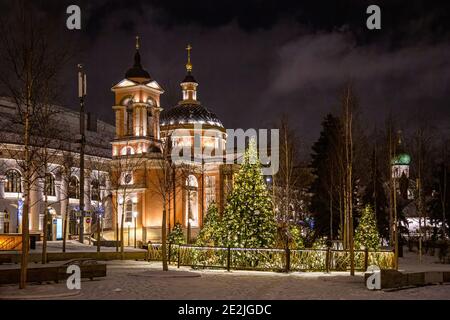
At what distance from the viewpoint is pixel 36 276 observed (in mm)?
21656

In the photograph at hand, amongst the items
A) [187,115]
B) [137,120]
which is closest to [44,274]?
[137,120]

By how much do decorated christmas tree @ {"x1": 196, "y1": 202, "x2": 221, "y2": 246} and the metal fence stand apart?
5.93ft

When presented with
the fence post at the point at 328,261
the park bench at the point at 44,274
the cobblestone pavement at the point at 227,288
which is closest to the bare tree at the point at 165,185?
the cobblestone pavement at the point at 227,288

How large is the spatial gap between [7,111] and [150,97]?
55.8 feet

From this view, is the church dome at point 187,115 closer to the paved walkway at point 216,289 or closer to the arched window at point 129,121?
the arched window at point 129,121

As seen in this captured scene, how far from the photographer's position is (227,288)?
21.5 m

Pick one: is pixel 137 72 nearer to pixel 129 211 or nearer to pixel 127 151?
pixel 127 151

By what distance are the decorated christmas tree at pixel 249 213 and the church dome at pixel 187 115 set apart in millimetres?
48223

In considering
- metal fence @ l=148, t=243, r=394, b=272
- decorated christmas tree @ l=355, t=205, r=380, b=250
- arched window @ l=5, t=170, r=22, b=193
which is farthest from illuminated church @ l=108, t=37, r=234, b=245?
metal fence @ l=148, t=243, r=394, b=272

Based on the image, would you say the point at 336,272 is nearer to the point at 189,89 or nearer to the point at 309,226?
the point at 309,226

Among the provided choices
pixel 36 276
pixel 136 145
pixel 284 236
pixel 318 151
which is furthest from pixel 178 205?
pixel 36 276
